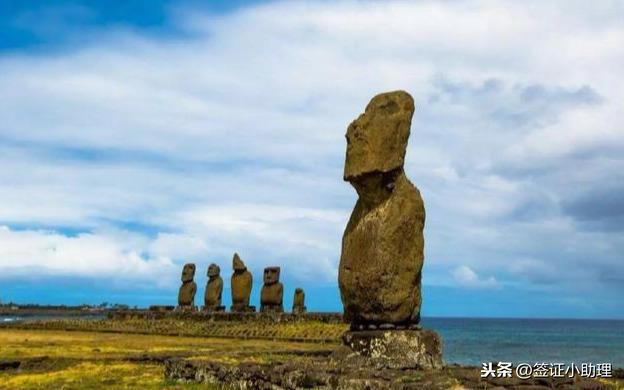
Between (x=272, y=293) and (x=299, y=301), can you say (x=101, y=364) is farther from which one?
(x=299, y=301)

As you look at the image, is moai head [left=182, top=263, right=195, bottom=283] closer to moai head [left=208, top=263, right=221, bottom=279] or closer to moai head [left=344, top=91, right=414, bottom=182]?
moai head [left=208, top=263, right=221, bottom=279]

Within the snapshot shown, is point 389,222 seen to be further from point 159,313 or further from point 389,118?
point 159,313

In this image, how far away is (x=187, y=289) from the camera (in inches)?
1695

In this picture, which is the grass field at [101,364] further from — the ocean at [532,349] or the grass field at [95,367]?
the ocean at [532,349]

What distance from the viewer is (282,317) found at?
3591 cm

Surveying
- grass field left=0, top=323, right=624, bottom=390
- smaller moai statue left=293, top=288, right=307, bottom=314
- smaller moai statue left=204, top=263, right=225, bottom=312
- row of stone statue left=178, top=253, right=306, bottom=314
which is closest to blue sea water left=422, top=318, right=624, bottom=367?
smaller moai statue left=293, top=288, right=307, bottom=314

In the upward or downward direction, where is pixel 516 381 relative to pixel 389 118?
downward

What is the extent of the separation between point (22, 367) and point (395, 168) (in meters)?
9.26

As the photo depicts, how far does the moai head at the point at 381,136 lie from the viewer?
13680mm

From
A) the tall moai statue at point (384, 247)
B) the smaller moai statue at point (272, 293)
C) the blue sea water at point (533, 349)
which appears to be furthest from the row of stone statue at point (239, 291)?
the tall moai statue at point (384, 247)

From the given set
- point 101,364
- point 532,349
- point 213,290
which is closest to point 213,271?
point 213,290

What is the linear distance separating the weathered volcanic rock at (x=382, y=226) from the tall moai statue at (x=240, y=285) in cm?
2608

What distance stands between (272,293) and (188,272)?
6.77m

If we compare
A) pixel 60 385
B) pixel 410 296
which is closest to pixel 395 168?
pixel 410 296
